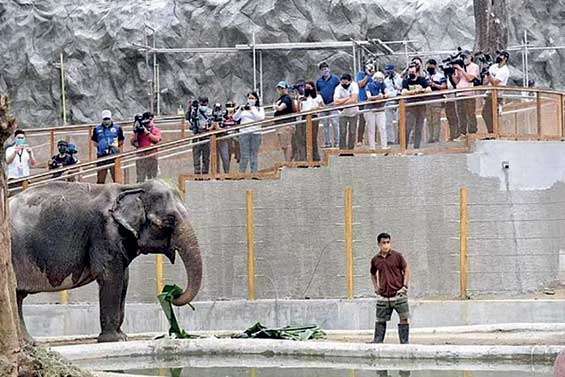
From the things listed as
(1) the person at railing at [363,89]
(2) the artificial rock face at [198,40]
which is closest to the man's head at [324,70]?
(1) the person at railing at [363,89]

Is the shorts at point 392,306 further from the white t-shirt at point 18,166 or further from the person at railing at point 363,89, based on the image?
the white t-shirt at point 18,166

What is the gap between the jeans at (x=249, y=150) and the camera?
22.7 m

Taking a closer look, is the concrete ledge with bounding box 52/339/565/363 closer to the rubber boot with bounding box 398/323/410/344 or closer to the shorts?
the rubber boot with bounding box 398/323/410/344

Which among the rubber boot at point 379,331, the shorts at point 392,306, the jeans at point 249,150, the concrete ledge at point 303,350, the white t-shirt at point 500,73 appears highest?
the white t-shirt at point 500,73

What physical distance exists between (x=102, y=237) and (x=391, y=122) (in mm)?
5779

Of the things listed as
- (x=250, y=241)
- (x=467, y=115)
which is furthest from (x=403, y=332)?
(x=467, y=115)

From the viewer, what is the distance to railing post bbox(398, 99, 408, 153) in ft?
73.9

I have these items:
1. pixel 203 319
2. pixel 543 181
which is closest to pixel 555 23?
pixel 543 181

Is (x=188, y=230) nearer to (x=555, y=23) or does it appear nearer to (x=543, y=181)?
(x=543, y=181)

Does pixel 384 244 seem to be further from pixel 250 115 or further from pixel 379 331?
pixel 250 115

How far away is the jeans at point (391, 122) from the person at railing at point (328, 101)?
0.79 m

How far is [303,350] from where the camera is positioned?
15516 mm

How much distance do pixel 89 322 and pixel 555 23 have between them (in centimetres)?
2738

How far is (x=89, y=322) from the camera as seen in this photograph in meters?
22.0
